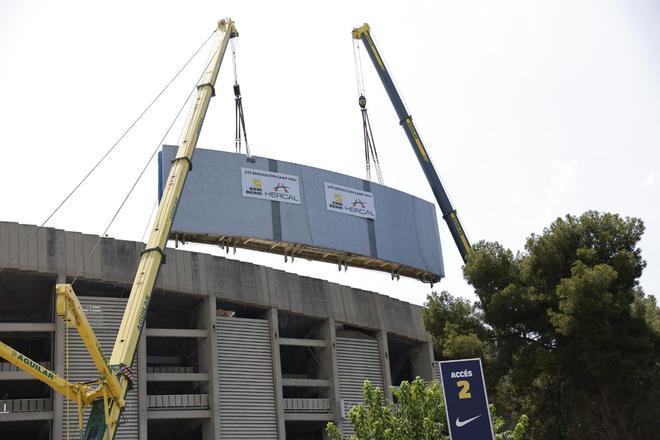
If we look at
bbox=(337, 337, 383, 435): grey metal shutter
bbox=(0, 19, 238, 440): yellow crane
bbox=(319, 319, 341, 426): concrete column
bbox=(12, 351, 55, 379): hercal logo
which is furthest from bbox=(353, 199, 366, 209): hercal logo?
bbox=(12, 351, 55, 379): hercal logo

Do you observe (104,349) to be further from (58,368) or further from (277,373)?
(277,373)

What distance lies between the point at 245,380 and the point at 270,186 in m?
13.9

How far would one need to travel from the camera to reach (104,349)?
43.2 metres

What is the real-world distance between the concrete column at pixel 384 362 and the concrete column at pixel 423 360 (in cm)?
478

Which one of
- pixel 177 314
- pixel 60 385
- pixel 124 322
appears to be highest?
pixel 177 314

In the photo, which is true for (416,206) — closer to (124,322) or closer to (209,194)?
(209,194)

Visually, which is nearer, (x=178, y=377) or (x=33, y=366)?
(x=33, y=366)

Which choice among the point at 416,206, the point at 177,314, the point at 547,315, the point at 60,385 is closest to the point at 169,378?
the point at 177,314

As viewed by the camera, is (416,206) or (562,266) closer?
(562,266)

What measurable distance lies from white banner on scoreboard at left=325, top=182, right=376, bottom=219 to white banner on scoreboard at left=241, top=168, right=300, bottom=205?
2.82 meters

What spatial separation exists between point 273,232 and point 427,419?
93.5ft

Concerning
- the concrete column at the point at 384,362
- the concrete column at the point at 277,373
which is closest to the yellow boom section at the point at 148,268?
the concrete column at the point at 277,373

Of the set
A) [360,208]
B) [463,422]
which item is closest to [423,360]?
[360,208]

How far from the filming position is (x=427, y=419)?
25.9m
